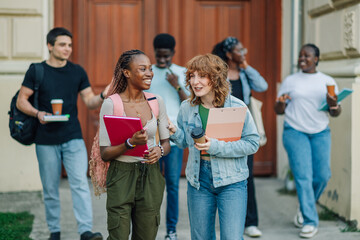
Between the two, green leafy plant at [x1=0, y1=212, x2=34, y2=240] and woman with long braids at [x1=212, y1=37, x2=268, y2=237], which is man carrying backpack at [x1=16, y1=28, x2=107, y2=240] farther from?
woman with long braids at [x1=212, y1=37, x2=268, y2=237]

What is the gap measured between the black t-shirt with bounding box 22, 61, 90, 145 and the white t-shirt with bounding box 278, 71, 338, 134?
86.3 inches

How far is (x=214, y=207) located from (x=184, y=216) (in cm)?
250

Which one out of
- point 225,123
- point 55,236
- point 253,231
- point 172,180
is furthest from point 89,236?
point 225,123

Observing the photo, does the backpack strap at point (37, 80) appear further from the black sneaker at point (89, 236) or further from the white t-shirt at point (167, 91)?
the black sneaker at point (89, 236)

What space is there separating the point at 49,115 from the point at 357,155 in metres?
3.23

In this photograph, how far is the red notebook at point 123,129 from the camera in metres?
3.41

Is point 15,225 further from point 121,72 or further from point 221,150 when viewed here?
point 221,150

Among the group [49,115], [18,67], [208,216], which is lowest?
[208,216]

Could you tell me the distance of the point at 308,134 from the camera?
5.57 metres

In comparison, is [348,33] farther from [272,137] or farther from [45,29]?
[45,29]

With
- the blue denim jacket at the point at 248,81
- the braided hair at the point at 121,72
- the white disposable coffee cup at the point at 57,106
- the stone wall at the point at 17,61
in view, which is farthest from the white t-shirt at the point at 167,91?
the stone wall at the point at 17,61

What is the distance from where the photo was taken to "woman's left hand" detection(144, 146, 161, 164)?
11.8 feet

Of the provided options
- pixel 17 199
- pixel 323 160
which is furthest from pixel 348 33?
pixel 17 199

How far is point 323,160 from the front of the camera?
5.56 m
